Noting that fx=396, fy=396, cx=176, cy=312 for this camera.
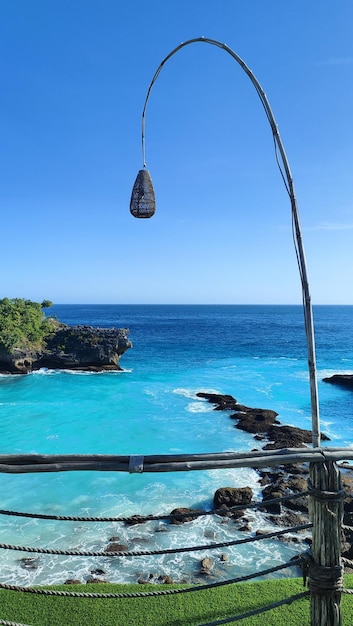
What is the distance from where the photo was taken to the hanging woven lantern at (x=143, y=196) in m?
4.05

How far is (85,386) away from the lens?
2828cm

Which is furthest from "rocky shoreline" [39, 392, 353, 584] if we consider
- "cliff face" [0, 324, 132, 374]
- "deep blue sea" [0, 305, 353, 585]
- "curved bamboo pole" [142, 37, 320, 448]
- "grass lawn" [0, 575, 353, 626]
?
"cliff face" [0, 324, 132, 374]

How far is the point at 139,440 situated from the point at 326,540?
16118 mm

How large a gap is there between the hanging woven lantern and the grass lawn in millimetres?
4511

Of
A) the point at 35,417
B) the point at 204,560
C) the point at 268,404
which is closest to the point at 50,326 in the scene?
the point at 35,417

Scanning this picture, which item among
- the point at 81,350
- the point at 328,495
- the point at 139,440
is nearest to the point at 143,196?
the point at 328,495

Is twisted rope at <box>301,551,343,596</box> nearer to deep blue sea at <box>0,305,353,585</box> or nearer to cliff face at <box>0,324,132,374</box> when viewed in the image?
deep blue sea at <box>0,305,353,585</box>

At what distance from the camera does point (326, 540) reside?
2.28 metres

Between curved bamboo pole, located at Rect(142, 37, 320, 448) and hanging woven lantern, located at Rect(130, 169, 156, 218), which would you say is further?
hanging woven lantern, located at Rect(130, 169, 156, 218)

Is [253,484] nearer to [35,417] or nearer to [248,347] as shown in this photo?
[35,417]

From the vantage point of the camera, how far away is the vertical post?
2273 mm

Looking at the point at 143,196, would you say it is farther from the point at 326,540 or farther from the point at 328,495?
the point at 326,540

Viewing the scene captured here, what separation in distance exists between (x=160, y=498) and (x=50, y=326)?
25.4 metres

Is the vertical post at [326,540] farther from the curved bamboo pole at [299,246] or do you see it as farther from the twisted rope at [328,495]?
the curved bamboo pole at [299,246]
